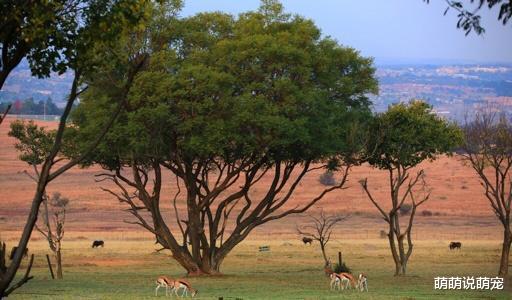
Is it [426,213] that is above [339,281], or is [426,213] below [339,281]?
below

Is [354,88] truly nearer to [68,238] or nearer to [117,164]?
[117,164]

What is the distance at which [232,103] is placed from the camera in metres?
40.9

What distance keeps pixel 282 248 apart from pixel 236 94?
27762 mm

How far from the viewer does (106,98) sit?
39.8 metres

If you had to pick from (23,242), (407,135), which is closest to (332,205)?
(407,135)

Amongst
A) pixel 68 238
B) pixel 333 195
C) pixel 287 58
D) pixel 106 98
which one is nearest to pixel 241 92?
pixel 287 58

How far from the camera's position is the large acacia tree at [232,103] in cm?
3981

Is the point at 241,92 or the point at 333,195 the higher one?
the point at 241,92

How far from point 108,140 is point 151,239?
40.3 m

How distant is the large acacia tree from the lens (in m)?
39.8

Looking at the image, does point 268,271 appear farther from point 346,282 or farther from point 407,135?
point 346,282

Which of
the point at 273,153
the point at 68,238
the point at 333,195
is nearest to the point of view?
the point at 273,153

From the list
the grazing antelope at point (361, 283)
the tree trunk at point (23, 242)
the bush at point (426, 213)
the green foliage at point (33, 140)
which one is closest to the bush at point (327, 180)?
the bush at point (426, 213)

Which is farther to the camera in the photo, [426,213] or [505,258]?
[426,213]
